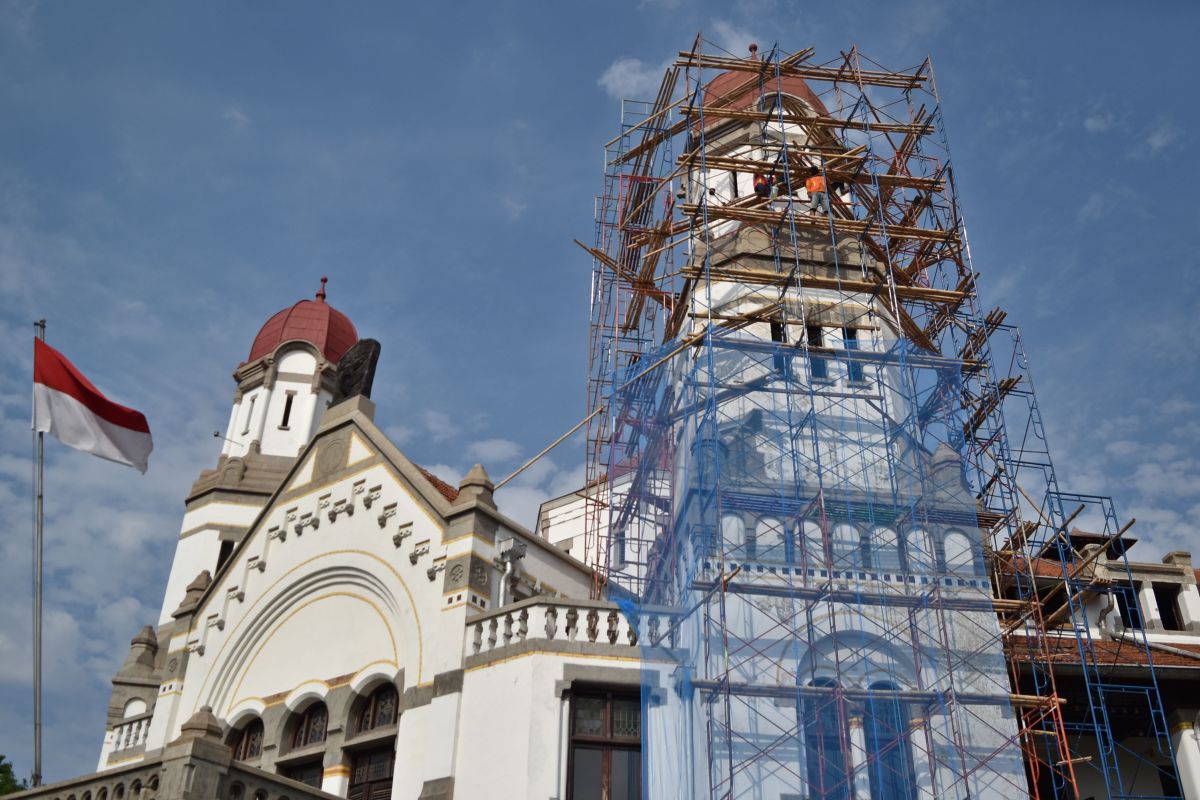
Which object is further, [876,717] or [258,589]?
[258,589]

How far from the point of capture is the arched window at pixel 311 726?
2462 cm

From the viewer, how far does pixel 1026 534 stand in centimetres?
2591

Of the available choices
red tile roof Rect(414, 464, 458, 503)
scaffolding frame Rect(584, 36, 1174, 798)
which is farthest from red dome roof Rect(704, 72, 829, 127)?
red tile roof Rect(414, 464, 458, 503)

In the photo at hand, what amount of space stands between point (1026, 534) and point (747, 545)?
7137 millimetres

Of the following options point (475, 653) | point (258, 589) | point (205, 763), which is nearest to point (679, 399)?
point (475, 653)

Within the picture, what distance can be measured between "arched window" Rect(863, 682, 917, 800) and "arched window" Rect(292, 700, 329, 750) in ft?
36.1

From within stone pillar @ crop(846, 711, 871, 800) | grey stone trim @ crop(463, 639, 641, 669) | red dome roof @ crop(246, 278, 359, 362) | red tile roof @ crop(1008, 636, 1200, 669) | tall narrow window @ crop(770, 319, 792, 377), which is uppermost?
red dome roof @ crop(246, 278, 359, 362)

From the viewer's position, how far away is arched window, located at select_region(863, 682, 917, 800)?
2036 centimetres

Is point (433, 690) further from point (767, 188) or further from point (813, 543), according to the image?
point (767, 188)

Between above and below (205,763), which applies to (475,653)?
above

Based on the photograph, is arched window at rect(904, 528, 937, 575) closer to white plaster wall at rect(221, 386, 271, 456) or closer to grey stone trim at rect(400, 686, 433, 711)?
grey stone trim at rect(400, 686, 433, 711)

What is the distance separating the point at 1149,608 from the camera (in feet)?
88.4

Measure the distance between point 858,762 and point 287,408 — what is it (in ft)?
81.1

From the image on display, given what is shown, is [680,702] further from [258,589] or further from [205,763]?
[258,589]
